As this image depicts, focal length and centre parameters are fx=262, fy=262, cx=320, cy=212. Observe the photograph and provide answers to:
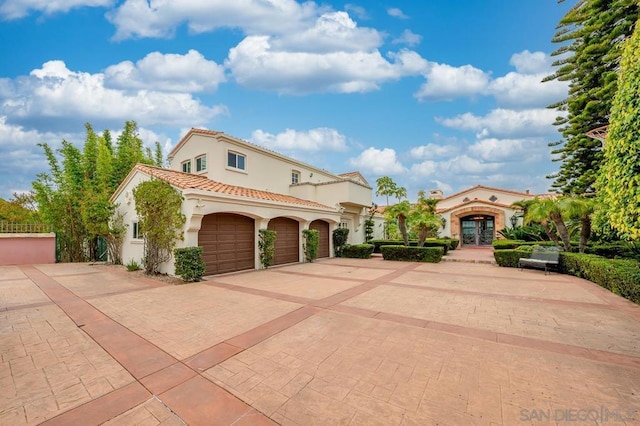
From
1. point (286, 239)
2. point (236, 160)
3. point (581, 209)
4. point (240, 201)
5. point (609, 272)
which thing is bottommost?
point (609, 272)

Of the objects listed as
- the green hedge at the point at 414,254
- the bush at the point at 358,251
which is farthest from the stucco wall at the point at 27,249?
the green hedge at the point at 414,254

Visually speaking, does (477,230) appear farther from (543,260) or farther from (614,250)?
(543,260)

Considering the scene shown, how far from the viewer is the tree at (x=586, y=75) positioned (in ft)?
39.2

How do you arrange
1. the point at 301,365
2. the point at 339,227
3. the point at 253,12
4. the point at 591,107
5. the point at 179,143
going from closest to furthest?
the point at 301,365
the point at 253,12
the point at 591,107
the point at 179,143
the point at 339,227

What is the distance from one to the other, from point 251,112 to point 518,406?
598 inches

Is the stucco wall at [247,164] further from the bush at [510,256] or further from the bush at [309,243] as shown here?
the bush at [510,256]

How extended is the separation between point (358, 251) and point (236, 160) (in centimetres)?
971

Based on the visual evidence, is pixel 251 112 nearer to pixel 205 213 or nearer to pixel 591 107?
Result: pixel 205 213

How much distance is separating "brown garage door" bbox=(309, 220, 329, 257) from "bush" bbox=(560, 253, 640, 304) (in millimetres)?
12170

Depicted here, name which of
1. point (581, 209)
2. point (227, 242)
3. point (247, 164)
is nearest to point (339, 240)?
point (247, 164)

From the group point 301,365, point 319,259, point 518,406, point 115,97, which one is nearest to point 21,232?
point 115,97

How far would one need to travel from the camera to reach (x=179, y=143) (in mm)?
16828

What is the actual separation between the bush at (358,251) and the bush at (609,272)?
9582mm

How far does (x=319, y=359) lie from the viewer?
3859 mm
